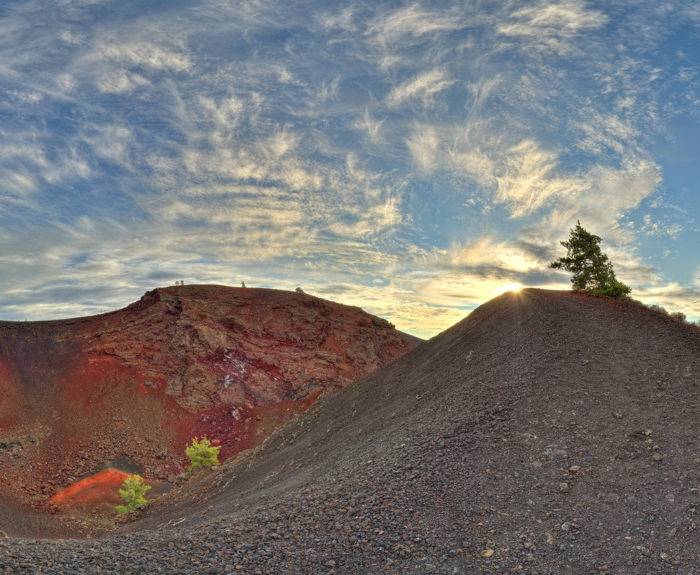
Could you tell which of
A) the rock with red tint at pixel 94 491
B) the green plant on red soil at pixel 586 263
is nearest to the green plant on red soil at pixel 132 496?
the rock with red tint at pixel 94 491

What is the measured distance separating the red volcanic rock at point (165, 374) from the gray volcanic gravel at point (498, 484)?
2618 centimetres

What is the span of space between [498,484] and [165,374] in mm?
44843

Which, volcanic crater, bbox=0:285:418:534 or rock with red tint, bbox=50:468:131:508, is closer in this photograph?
rock with red tint, bbox=50:468:131:508

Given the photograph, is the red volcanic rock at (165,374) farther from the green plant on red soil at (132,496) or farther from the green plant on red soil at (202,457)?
the green plant on red soil at (132,496)

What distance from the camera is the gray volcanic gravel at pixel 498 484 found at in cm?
792

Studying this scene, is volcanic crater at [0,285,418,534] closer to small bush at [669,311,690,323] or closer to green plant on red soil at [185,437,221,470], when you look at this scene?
green plant on red soil at [185,437,221,470]

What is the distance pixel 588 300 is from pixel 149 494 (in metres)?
30.5

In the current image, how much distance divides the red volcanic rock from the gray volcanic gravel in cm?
2618

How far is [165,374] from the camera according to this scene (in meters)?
48.7

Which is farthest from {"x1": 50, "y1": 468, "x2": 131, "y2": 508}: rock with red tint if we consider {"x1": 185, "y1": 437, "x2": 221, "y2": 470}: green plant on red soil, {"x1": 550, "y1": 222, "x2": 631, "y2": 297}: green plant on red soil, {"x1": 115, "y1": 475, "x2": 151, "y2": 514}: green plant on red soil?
{"x1": 550, "y1": 222, "x2": 631, "y2": 297}: green plant on red soil

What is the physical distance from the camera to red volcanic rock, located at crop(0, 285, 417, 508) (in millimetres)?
38062

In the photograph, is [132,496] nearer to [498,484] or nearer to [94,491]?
[94,491]

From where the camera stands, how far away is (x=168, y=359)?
164 feet

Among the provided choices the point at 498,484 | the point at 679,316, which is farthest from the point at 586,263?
the point at 498,484
